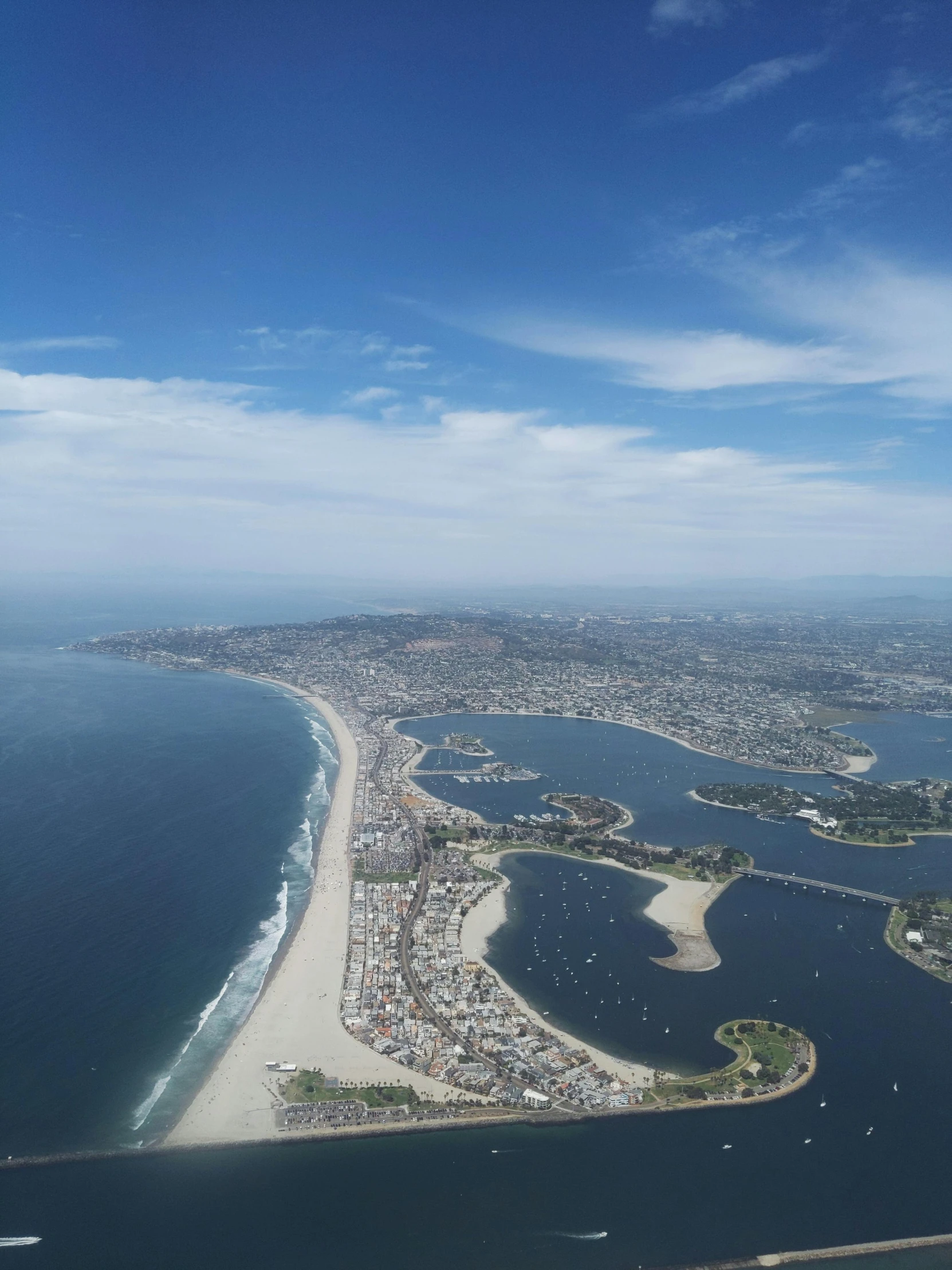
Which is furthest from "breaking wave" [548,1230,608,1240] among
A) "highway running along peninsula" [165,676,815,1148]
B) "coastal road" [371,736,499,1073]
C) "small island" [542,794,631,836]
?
"small island" [542,794,631,836]

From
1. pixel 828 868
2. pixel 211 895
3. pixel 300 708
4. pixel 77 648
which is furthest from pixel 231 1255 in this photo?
pixel 77 648

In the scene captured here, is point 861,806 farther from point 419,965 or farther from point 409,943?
point 419,965

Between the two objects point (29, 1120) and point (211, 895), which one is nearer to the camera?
Answer: point (29, 1120)

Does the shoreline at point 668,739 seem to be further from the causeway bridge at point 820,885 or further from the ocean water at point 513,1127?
the causeway bridge at point 820,885

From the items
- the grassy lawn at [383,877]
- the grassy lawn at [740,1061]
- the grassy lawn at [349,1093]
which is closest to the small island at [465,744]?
the grassy lawn at [383,877]

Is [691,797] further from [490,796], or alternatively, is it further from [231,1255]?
[231,1255]

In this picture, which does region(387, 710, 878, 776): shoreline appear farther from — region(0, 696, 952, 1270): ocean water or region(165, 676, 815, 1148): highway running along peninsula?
region(165, 676, 815, 1148): highway running along peninsula

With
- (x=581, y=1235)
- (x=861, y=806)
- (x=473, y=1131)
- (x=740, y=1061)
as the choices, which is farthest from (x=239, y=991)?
(x=861, y=806)

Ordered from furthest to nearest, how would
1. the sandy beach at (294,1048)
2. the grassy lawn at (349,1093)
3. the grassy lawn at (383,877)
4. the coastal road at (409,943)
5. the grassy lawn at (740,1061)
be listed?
the grassy lawn at (383,877), the coastal road at (409,943), the grassy lawn at (740,1061), the grassy lawn at (349,1093), the sandy beach at (294,1048)
